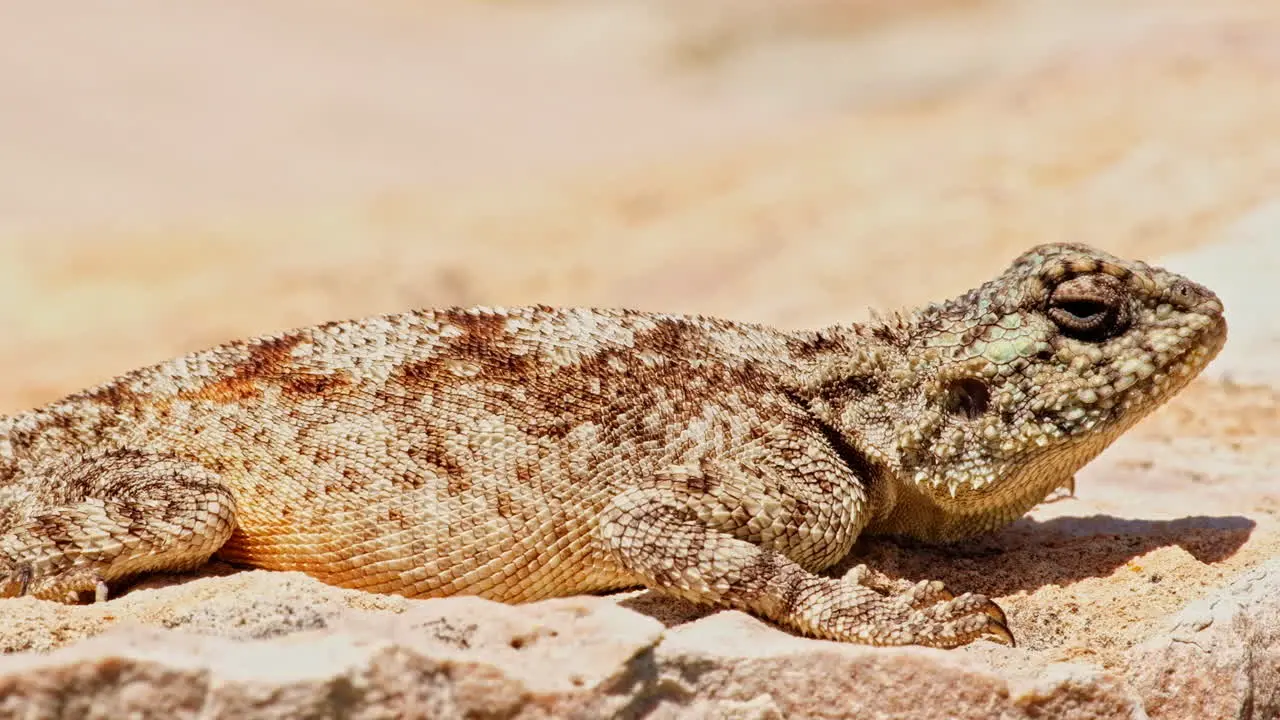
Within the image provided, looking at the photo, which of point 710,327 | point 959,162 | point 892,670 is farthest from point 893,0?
point 892,670

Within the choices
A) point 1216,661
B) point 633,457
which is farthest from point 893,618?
point 633,457

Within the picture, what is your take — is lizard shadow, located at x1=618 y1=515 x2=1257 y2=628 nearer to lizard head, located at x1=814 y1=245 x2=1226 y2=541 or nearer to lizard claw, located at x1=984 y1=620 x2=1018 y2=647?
lizard head, located at x1=814 y1=245 x2=1226 y2=541

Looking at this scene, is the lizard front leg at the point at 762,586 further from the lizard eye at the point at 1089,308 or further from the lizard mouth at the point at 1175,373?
the lizard eye at the point at 1089,308

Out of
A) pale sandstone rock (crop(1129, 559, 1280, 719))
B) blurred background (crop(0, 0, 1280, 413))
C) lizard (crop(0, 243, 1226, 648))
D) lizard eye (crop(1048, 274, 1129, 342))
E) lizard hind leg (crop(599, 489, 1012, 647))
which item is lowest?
pale sandstone rock (crop(1129, 559, 1280, 719))

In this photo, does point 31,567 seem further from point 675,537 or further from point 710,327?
point 710,327

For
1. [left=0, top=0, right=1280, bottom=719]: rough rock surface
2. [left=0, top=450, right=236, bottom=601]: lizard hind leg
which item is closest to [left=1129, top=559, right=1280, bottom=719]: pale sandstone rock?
[left=0, top=0, right=1280, bottom=719]: rough rock surface

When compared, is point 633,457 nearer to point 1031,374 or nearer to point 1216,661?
point 1031,374
